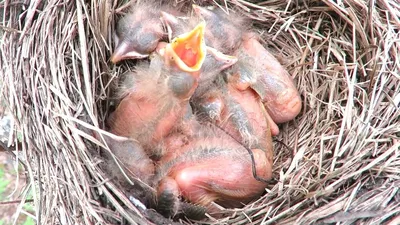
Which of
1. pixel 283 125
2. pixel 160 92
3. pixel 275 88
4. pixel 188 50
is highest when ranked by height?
pixel 188 50

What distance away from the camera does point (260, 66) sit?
178 centimetres

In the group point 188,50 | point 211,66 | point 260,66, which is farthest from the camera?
point 260,66

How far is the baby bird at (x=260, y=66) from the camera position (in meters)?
1.75

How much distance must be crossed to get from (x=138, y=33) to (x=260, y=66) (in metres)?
0.44

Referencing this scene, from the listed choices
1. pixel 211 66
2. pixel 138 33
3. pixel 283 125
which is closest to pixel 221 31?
pixel 211 66

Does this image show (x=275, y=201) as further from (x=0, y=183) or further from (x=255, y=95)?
(x=0, y=183)

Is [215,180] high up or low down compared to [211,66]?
down

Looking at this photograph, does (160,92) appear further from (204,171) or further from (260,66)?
(260,66)

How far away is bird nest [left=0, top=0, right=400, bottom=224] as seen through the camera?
56.9 inches

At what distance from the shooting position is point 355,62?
170 centimetres

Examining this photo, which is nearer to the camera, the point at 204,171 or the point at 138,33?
the point at 204,171

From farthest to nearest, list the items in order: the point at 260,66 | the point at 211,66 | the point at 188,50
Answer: the point at 260,66
the point at 211,66
the point at 188,50

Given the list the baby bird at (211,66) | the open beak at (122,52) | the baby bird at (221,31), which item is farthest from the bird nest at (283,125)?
the baby bird at (211,66)

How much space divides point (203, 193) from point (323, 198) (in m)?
0.37
